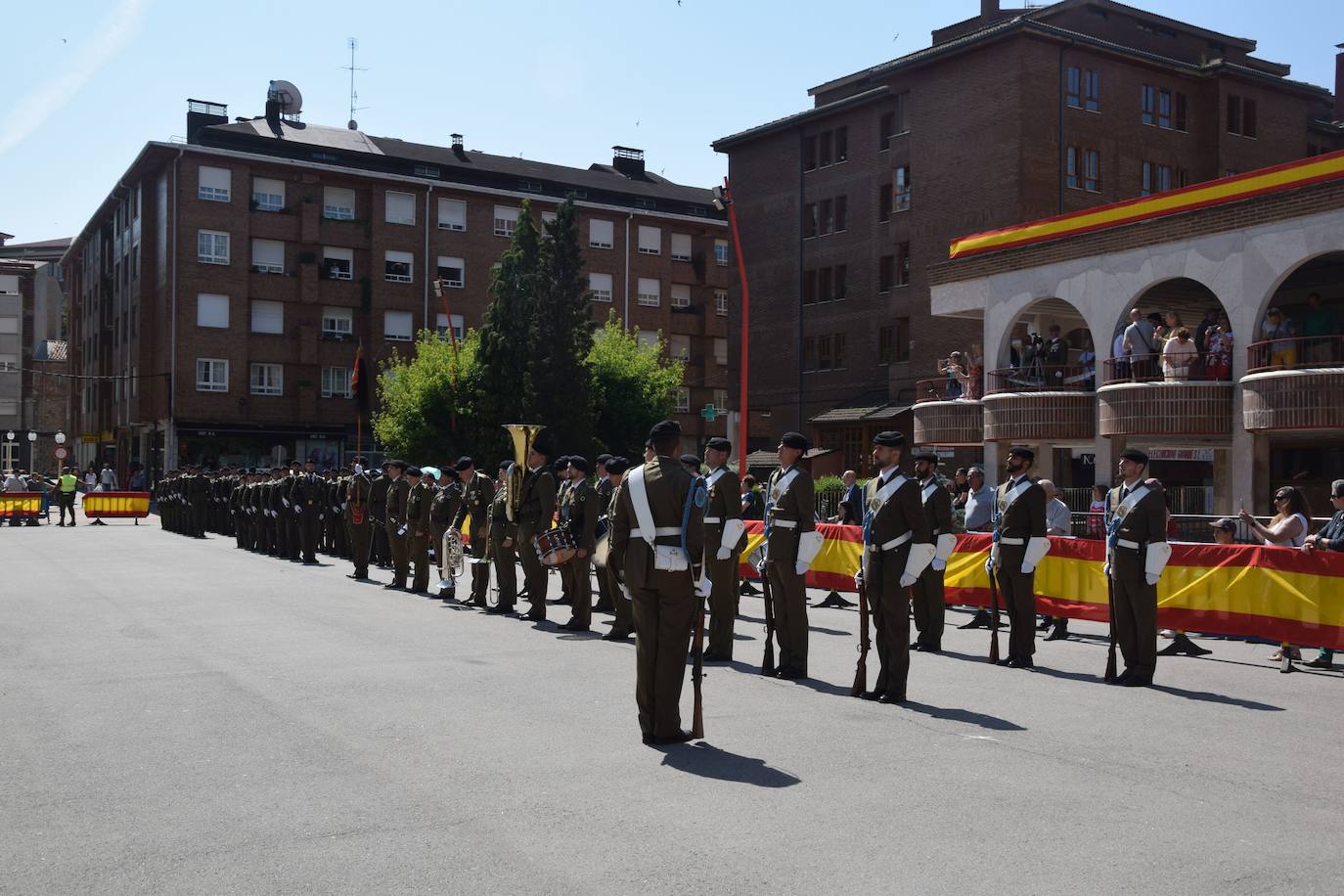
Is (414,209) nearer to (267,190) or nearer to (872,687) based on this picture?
(267,190)

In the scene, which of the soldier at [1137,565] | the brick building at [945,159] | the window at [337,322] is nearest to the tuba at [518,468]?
the soldier at [1137,565]

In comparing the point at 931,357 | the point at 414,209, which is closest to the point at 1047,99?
the point at 931,357

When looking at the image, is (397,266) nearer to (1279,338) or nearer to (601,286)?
(601,286)

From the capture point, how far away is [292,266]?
61.2 metres

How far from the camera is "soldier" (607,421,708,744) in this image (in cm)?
809

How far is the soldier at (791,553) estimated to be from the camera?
1076 cm

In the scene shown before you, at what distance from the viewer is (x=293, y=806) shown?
6.30 metres

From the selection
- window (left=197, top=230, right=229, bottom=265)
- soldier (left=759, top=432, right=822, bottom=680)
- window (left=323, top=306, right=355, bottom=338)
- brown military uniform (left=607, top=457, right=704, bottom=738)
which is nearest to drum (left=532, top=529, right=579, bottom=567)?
soldier (left=759, top=432, right=822, bottom=680)

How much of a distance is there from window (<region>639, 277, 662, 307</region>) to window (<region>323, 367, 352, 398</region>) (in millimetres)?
17612

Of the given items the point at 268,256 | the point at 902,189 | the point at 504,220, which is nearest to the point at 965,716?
the point at 902,189

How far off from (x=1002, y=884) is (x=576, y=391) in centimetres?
4566

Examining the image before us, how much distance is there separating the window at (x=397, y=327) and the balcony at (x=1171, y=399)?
43.9m

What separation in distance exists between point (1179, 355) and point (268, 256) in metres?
46.4

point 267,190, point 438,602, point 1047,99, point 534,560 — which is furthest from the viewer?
point 267,190
